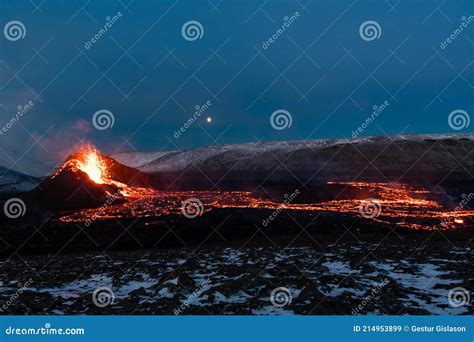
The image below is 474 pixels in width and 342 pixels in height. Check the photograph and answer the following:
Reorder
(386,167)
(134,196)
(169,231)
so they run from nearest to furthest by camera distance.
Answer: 1. (169,231)
2. (134,196)
3. (386,167)

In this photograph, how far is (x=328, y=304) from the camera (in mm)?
5805

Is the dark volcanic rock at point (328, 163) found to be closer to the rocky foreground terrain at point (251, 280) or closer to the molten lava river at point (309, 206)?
the molten lava river at point (309, 206)

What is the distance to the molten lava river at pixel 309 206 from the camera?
12711mm

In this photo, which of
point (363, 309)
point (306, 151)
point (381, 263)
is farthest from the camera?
point (306, 151)

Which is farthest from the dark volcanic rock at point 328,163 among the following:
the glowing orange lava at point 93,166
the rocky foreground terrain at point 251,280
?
the rocky foreground terrain at point 251,280

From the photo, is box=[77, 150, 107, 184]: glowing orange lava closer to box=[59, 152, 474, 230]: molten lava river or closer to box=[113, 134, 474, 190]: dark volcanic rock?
box=[59, 152, 474, 230]: molten lava river

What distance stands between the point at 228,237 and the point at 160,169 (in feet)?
99.4

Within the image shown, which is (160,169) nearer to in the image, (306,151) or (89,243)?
(306,151)

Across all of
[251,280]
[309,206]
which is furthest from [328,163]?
[251,280]

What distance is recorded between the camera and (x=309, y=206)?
49.9ft

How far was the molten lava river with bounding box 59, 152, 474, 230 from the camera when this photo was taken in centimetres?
1271

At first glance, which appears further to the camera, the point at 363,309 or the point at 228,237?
the point at 228,237

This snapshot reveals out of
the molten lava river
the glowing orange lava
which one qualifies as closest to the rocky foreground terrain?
the molten lava river

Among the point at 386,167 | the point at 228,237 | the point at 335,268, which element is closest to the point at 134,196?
the point at 228,237
